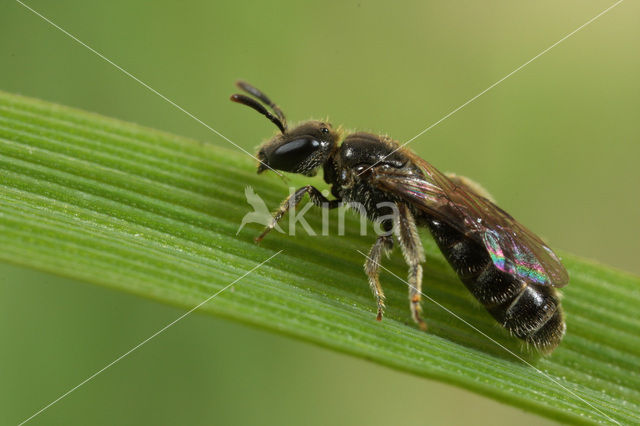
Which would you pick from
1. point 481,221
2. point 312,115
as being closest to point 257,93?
point 481,221

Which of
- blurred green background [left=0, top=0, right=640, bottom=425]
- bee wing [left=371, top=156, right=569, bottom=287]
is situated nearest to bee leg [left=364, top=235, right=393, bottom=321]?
bee wing [left=371, top=156, right=569, bottom=287]

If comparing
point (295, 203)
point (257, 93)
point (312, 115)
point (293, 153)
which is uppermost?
point (312, 115)

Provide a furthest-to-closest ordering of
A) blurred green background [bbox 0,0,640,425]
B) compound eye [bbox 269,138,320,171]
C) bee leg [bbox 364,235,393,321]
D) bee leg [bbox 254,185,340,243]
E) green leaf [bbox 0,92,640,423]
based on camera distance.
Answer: blurred green background [bbox 0,0,640,425] → compound eye [bbox 269,138,320,171] → bee leg [bbox 254,185,340,243] → bee leg [bbox 364,235,393,321] → green leaf [bbox 0,92,640,423]

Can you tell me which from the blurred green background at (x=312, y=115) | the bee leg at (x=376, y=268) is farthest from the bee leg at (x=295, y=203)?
the blurred green background at (x=312, y=115)

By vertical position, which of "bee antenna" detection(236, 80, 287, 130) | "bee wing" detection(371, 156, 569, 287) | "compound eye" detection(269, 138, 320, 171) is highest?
"bee antenna" detection(236, 80, 287, 130)

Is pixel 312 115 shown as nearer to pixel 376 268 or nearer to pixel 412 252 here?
pixel 412 252

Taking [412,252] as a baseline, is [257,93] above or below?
above

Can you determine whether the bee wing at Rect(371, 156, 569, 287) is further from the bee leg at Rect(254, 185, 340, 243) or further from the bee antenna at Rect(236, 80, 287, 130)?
the bee antenna at Rect(236, 80, 287, 130)

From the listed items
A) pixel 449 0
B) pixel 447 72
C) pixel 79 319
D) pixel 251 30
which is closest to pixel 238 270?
pixel 79 319
